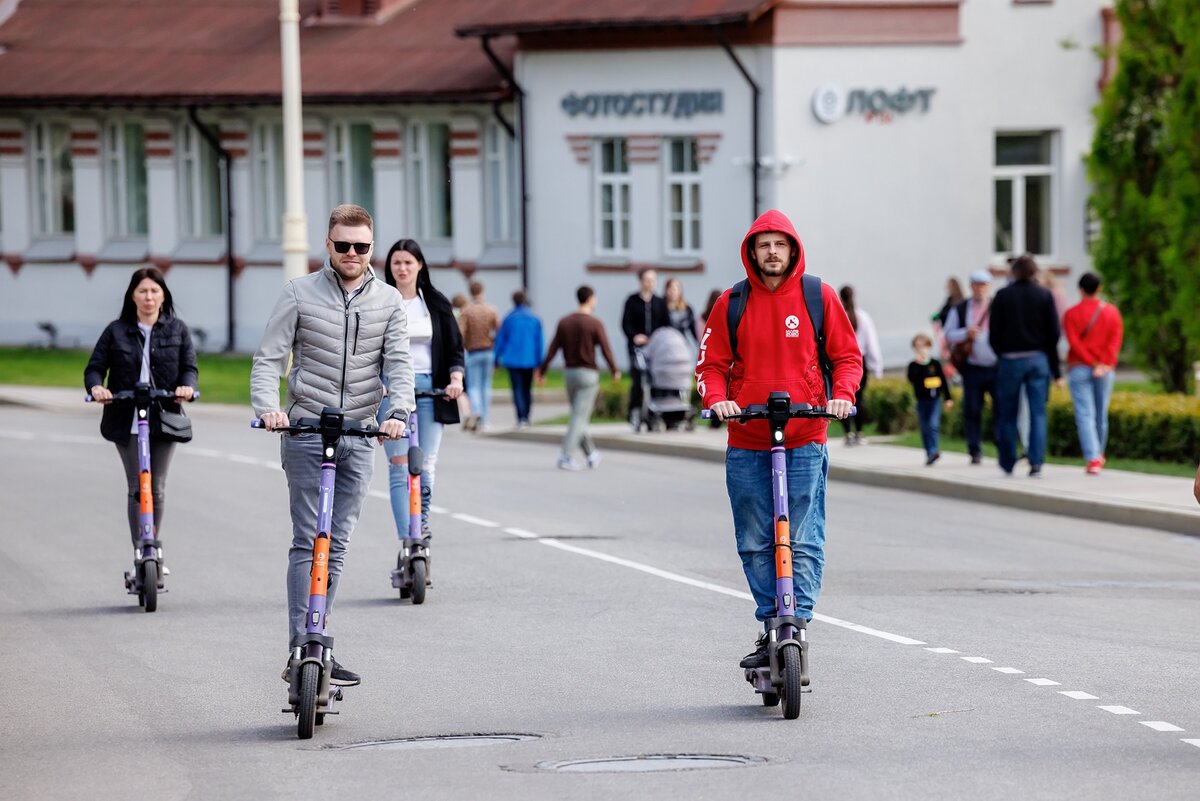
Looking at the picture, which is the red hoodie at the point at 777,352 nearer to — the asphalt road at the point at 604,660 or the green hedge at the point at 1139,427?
the asphalt road at the point at 604,660

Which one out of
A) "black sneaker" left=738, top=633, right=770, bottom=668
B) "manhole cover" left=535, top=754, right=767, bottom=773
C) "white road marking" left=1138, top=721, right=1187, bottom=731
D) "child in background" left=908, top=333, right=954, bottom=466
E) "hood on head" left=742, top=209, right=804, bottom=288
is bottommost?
"manhole cover" left=535, top=754, right=767, bottom=773

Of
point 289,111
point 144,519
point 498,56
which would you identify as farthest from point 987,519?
point 498,56

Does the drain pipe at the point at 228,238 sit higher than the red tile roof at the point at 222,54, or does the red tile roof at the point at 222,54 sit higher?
the red tile roof at the point at 222,54

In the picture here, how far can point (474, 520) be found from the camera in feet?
54.5

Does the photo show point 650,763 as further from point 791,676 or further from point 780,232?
point 780,232

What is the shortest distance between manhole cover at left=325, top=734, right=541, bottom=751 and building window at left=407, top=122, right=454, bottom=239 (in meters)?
31.4

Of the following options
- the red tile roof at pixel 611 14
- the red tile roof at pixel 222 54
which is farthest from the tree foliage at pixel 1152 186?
the red tile roof at pixel 222 54

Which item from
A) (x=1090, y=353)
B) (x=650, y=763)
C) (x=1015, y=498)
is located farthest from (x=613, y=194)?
(x=650, y=763)

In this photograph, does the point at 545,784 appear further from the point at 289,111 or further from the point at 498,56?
the point at 498,56

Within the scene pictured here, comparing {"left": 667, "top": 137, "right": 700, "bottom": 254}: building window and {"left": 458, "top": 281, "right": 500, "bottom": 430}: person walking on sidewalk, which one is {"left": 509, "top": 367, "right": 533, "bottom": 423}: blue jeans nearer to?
{"left": 458, "top": 281, "right": 500, "bottom": 430}: person walking on sidewalk

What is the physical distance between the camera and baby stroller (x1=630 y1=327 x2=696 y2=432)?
83.6 ft

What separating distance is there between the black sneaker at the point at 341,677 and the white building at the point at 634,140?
2259 cm

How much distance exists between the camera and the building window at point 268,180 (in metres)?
41.3

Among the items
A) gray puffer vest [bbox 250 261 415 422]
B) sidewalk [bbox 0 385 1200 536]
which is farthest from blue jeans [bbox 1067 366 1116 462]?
gray puffer vest [bbox 250 261 415 422]
